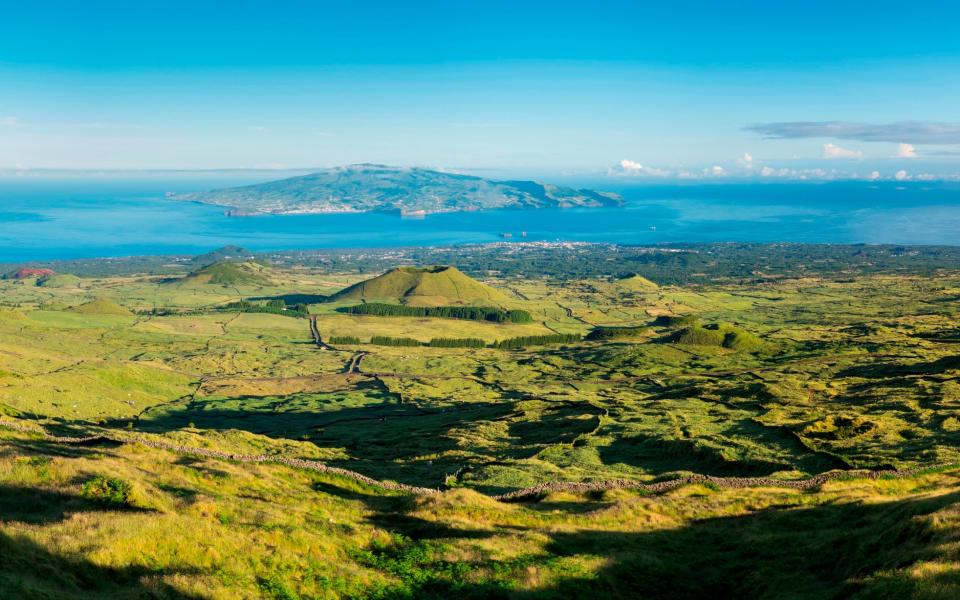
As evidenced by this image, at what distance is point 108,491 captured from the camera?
35.8 metres

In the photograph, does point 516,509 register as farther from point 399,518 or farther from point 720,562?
point 720,562

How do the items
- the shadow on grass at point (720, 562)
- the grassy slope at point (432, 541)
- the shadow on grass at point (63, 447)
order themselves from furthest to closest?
the shadow on grass at point (63, 447), the shadow on grass at point (720, 562), the grassy slope at point (432, 541)

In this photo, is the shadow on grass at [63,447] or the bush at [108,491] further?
the shadow on grass at [63,447]

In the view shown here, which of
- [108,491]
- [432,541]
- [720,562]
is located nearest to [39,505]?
[108,491]

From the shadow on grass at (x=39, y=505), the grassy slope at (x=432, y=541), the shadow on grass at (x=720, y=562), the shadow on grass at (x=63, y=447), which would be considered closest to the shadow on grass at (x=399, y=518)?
the grassy slope at (x=432, y=541)

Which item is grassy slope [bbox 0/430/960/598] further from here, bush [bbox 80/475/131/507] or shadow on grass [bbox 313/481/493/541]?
bush [bbox 80/475/131/507]

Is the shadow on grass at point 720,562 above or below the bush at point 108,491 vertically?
below

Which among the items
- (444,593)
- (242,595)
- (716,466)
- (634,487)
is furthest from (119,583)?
(716,466)

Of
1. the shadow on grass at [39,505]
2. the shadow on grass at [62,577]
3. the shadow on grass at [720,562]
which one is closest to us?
the shadow on grass at [62,577]

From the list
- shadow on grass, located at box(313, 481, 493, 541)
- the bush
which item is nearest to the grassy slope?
shadow on grass, located at box(313, 481, 493, 541)

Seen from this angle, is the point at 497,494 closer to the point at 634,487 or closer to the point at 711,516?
the point at 634,487

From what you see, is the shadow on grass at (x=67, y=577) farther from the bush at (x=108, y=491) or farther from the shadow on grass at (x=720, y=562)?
the shadow on grass at (x=720, y=562)

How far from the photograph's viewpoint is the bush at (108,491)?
35188mm

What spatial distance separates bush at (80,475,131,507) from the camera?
35.2m
